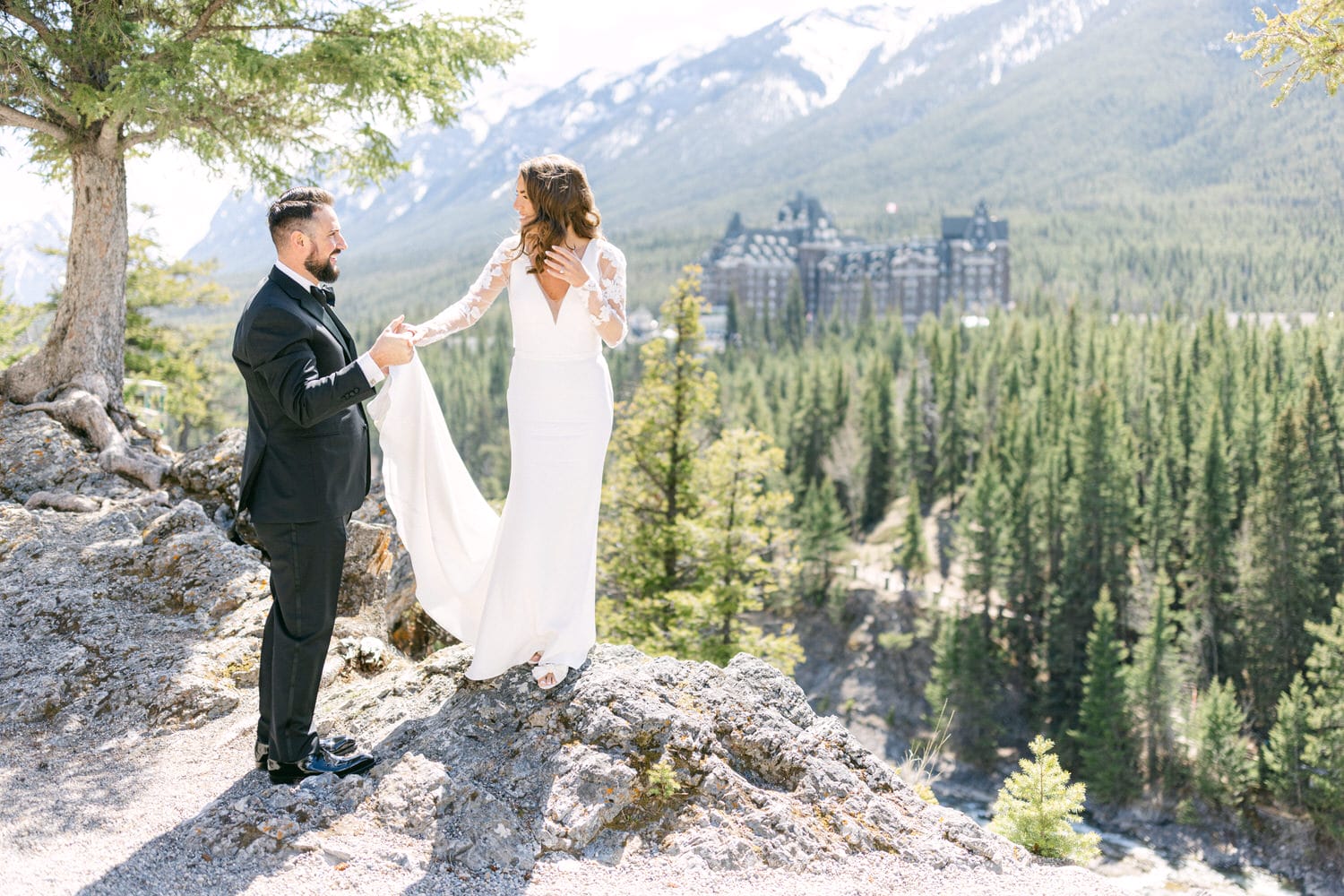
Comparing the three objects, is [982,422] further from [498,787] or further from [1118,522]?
[498,787]

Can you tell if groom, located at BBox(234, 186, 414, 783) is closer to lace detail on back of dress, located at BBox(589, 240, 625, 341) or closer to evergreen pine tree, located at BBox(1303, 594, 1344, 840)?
lace detail on back of dress, located at BBox(589, 240, 625, 341)

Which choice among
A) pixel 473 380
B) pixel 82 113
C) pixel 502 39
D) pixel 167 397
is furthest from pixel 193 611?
pixel 473 380

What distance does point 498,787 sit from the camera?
4.09 meters

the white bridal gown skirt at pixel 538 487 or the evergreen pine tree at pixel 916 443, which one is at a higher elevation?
the white bridal gown skirt at pixel 538 487

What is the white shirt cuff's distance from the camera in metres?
3.96

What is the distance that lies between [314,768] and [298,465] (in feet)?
4.16

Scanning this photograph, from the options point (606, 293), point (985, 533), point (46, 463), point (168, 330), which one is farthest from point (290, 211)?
point (985, 533)

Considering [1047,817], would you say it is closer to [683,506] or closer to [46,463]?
[46,463]

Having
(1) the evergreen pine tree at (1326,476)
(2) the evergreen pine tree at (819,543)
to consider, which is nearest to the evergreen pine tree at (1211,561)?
(1) the evergreen pine tree at (1326,476)

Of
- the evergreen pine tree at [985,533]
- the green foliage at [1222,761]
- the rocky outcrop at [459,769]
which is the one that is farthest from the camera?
the evergreen pine tree at [985,533]

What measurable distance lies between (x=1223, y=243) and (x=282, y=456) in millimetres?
177831

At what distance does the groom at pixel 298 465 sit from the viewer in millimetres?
4035

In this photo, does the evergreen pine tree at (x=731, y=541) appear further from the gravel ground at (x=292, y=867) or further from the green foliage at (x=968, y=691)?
the green foliage at (x=968, y=691)

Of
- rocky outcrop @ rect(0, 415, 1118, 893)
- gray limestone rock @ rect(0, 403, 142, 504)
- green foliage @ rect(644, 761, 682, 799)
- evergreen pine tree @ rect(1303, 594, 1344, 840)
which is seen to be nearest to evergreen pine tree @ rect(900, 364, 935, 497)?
evergreen pine tree @ rect(1303, 594, 1344, 840)
